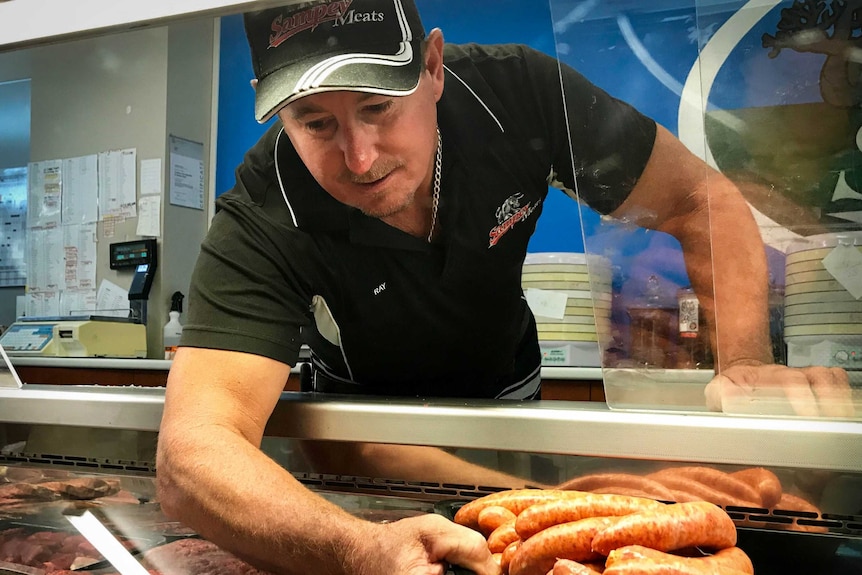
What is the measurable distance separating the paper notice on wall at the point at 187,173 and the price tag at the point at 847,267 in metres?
4.33

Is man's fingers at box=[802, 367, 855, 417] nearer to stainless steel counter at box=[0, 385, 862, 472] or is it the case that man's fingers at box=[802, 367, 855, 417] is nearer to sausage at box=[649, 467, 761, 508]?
stainless steel counter at box=[0, 385, 862, 472]

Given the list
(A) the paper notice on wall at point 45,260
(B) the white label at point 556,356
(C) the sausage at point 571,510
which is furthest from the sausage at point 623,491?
(A) the paper notice on wall at point 45,260

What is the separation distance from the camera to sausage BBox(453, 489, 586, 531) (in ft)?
3.34

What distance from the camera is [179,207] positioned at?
4773mm

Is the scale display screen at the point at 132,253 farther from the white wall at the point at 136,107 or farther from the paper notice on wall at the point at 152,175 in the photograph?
the paper notice on wall at the point at 152,175

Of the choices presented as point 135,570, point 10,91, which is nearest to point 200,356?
point 135,570

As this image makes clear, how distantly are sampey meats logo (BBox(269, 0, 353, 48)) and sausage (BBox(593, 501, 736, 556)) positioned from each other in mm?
1126

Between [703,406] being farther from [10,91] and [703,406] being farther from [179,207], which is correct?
[10,91]

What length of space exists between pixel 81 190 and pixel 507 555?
188 inches

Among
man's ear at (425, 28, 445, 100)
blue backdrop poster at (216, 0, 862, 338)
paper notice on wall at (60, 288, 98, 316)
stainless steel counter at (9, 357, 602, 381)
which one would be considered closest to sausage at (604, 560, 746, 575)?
blue backdrop poster at (216, 0, 862, 338)

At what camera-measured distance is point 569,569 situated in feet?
2.77

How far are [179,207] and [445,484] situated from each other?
158 inches

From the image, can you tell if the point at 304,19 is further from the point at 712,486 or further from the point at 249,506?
the point at 712,486

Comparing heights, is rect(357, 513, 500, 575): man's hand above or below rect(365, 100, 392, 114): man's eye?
below
